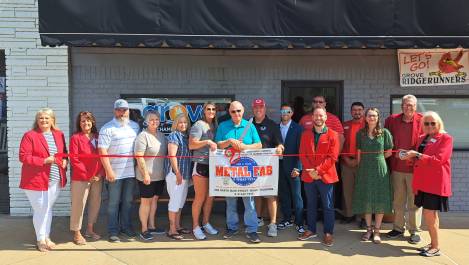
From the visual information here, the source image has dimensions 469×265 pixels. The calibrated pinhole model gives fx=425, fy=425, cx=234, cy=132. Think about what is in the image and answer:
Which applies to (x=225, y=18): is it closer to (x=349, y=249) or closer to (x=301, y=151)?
(x=301, y=151)

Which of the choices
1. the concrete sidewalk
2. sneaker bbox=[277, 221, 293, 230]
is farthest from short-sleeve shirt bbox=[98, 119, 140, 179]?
sneaker bbox=[277, 221, 293, 230]

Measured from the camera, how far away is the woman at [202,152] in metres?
5.40

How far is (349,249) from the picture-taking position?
5.30m

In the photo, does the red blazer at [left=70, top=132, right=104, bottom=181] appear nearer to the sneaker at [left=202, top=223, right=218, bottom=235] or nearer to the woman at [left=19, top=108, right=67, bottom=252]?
the woman at [left=19, top=108, right=67, bottom=252]

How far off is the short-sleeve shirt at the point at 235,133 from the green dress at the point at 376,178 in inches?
56.6

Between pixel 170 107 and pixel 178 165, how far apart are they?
1582 mm

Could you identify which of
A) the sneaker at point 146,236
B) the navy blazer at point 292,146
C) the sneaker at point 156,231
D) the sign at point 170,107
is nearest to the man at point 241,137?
the navy blazer at point 292,146

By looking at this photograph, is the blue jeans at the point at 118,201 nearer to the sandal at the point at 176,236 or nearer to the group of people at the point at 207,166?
the group of people at the point at 207,166

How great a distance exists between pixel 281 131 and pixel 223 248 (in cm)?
182

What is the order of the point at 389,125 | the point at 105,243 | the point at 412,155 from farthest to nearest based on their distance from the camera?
the point at 389,125 < the point at 105,243 < the point at 412,155

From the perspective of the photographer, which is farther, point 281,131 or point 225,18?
point 281,131

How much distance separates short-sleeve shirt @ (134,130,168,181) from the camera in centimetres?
543

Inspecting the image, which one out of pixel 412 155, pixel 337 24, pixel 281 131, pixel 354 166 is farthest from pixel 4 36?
pixel 412 155

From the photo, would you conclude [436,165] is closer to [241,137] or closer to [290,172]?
[290,172]
